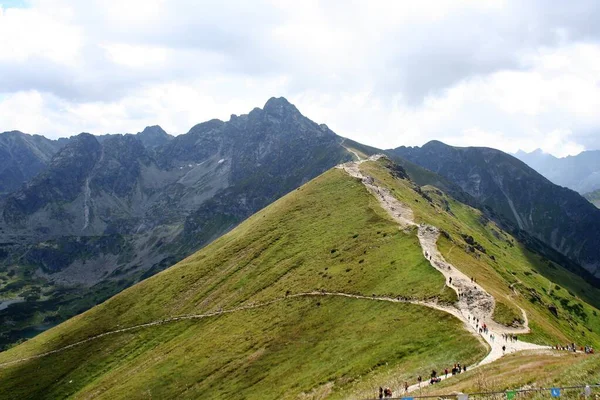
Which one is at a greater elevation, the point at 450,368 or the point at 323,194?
the point at 323,194

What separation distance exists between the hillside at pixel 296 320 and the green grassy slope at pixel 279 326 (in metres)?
0.39

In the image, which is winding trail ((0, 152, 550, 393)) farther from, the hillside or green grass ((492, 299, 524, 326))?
green grass ((492, 299, 524, 326))

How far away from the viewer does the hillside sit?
70625 millimetres

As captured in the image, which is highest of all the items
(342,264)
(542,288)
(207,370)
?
(342,264)

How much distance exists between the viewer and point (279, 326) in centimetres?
9825

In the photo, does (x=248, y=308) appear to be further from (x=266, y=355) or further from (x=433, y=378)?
(x=433, y=378)

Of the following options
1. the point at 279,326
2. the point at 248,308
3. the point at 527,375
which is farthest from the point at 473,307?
the point at 248,308

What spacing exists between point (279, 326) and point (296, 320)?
4.12 m

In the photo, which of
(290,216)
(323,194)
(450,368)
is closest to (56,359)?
(290,216)

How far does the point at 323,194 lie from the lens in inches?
7111

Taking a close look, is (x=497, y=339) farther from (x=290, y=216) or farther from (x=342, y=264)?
(x=290, y=216)

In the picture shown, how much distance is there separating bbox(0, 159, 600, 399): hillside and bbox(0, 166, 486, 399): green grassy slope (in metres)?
0.39

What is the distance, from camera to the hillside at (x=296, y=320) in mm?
70625

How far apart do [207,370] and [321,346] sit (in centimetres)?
2924
